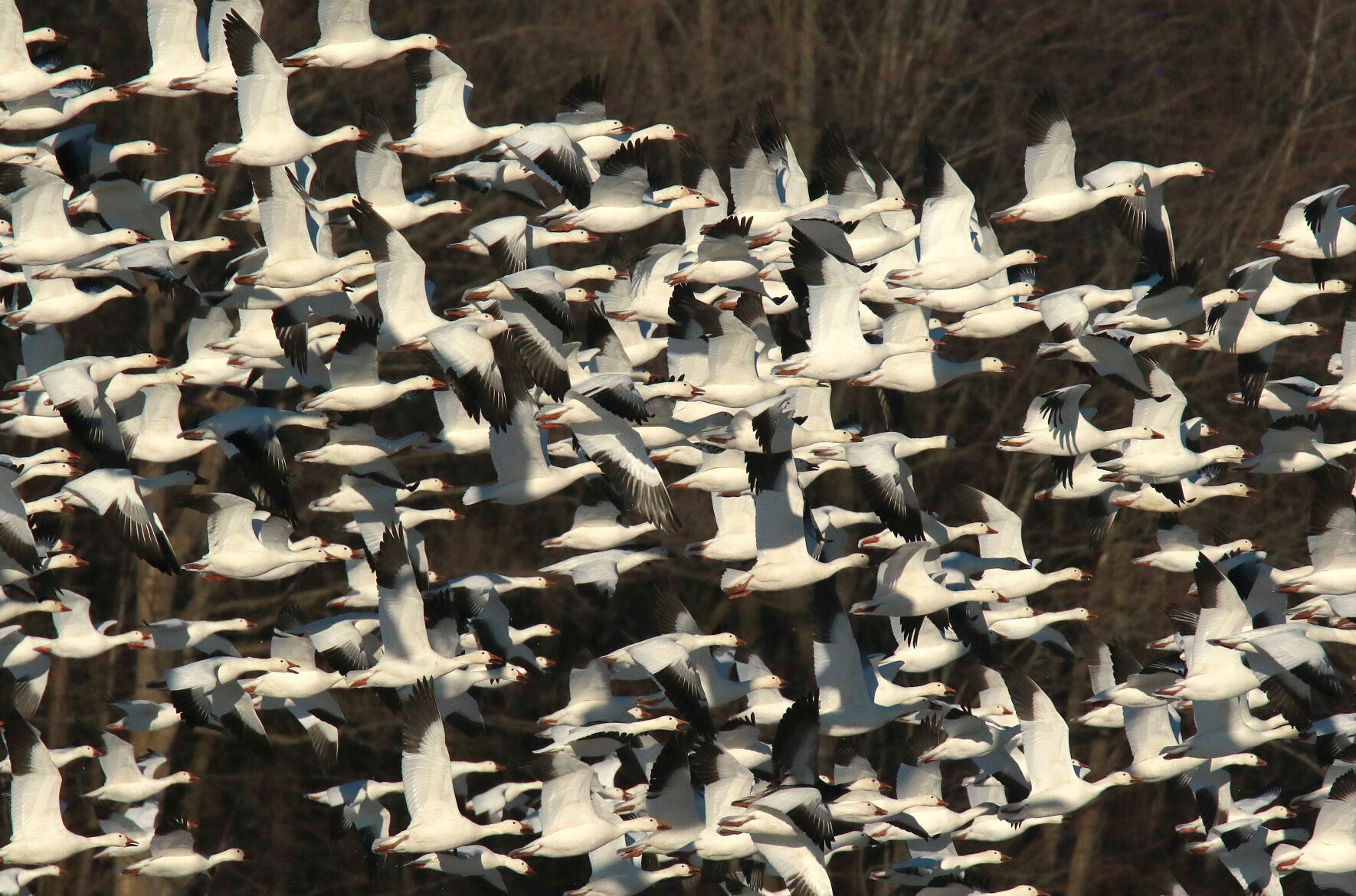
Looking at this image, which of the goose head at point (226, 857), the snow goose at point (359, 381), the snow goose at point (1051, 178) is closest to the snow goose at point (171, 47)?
the snow goose at point (359, 381)

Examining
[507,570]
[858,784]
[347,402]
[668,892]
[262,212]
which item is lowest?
[668,892]

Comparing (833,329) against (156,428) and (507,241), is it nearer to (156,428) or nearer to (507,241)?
(507,241)

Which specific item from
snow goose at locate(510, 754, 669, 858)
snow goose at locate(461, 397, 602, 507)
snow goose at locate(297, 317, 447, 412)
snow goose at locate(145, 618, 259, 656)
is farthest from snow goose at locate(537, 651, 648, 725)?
snow goose at locate(297, 317, 447, 412)

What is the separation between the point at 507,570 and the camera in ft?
73.5

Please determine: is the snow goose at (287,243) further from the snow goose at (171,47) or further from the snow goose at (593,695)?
the snow goose at (593,695)

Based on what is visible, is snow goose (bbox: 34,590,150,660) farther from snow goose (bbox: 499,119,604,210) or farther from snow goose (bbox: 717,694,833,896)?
snow goose (bbox: 717,694,833,896)

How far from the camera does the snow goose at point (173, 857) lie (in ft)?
54.1

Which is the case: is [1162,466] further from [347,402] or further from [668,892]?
[668,892]

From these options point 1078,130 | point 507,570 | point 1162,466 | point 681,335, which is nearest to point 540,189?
point 507,570

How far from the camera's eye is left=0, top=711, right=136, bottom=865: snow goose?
15.2 metres

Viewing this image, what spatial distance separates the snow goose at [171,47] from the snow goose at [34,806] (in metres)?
5.12

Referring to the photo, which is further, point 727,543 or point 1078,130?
point 1078,130

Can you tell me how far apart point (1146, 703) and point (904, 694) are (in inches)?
77.3

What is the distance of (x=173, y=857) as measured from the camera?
1656cm
